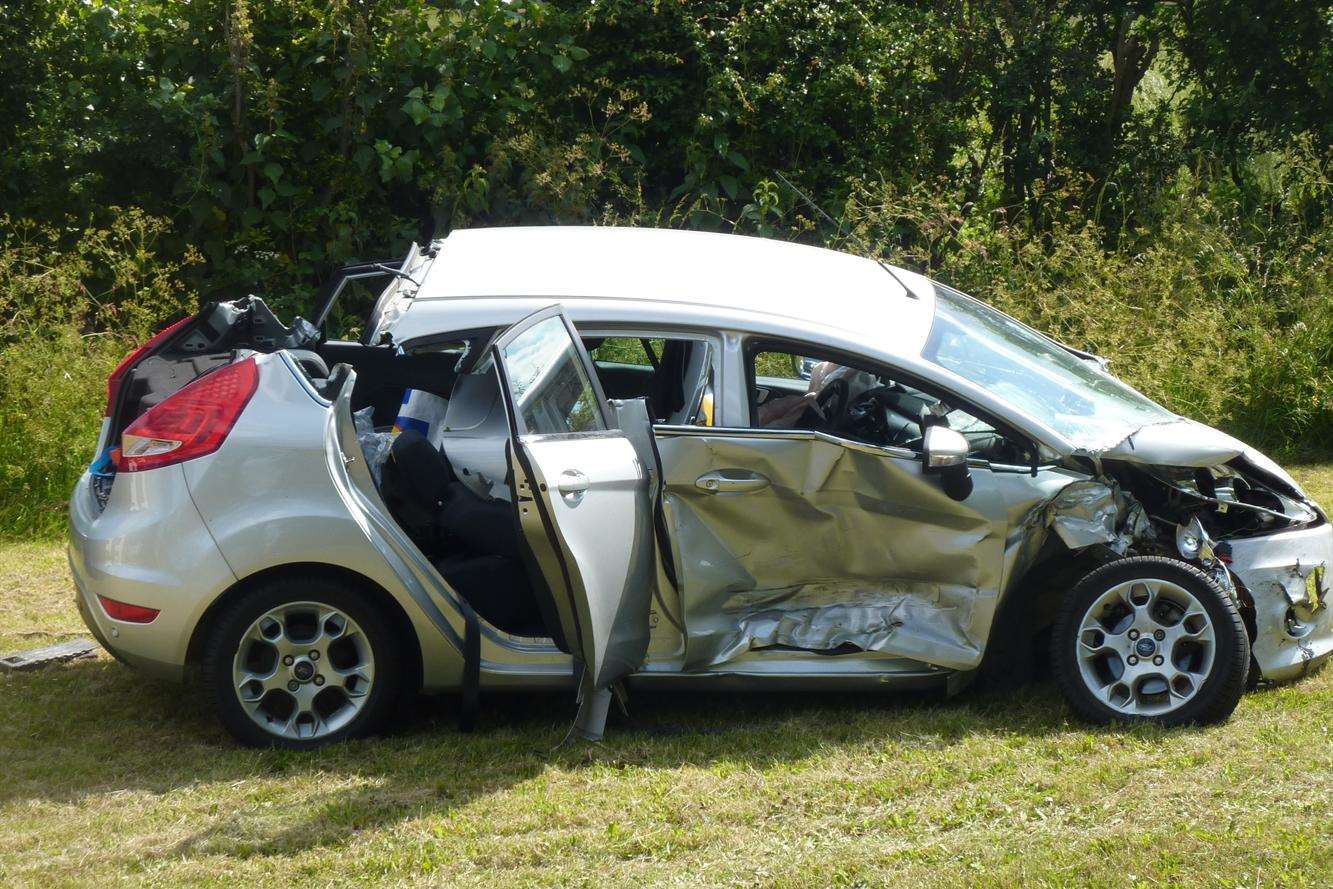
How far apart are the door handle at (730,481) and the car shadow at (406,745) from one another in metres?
0.87

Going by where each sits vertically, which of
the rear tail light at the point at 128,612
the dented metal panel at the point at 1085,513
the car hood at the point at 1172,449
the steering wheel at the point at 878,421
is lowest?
the rear tail light at the point at 128,612

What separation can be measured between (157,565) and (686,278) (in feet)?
6.90

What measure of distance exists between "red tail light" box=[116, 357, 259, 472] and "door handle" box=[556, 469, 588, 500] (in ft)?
3.88

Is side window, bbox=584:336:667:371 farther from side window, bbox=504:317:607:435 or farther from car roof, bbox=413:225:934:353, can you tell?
side window, bbox=504:317:607:435

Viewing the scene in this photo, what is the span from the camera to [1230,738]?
15.4 ft

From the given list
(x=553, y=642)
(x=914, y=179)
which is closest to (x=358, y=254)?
(x=914, y=179)

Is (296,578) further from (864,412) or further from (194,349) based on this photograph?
(864,412)

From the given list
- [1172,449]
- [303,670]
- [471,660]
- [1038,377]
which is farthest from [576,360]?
[1172,449]

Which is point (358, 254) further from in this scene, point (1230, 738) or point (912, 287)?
point (1230, 738)

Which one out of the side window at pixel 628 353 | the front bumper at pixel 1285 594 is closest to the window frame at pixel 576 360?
the side window at pixel 628 353

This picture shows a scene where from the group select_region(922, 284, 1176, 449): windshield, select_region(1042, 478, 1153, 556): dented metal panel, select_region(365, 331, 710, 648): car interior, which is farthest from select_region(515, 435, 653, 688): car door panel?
select_region(1042, 478, 1153, 556): dented metal panel

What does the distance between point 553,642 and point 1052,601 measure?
1823 millimetres

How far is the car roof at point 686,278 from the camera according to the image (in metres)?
4.97

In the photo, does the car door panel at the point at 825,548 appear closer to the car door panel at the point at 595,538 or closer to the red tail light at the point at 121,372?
the car door panel at the point at 595,538
